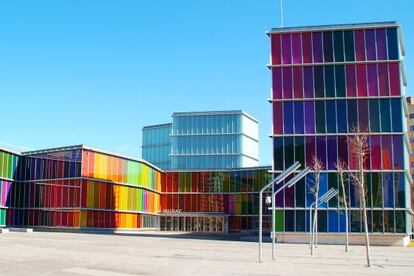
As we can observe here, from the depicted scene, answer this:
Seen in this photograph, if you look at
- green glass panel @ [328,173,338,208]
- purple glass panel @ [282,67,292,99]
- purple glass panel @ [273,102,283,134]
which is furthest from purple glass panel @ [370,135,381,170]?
purple glass panel @ [282,67,292,99]

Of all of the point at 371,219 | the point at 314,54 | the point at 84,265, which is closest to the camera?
the point at 84,265

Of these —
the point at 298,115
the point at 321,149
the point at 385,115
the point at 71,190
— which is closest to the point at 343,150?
the point at 321,149

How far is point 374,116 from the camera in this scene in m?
51.4

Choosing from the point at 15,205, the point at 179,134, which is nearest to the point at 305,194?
the point at 15,205

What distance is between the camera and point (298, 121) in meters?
52.5

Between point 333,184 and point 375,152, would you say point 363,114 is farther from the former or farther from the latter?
point 333,184

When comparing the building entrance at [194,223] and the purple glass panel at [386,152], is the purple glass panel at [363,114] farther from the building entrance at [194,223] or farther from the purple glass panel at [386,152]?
the building entrance at [194,223]

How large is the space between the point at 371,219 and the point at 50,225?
4055cm

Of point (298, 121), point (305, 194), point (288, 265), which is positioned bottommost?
point (288, 265)

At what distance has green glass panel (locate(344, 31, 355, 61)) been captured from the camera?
173 ft

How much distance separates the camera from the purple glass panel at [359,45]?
52.6m

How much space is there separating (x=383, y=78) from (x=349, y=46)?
4.73 m

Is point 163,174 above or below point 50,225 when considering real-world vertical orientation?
above

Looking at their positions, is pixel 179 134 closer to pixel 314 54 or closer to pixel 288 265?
pixel 314 54
